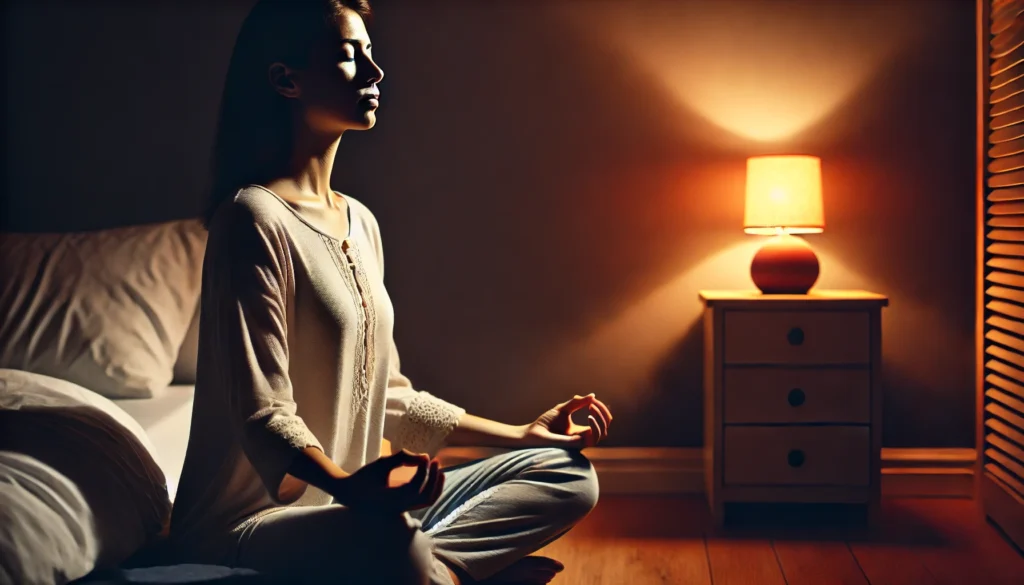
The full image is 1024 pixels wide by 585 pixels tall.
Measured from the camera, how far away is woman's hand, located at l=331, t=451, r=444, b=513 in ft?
3.56

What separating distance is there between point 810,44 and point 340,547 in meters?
2.17

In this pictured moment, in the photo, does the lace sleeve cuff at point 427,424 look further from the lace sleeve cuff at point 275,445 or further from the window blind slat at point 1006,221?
the window blind slat at point 1006,221

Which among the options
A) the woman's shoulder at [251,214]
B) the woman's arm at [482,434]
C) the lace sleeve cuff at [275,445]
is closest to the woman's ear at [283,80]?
→ the woman's shoulder at [251,214]

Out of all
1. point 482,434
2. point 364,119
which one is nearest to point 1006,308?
point 482,434

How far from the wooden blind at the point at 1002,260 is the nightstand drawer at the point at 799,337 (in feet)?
1.05

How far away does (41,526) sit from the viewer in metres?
1.18

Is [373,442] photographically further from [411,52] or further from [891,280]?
[891,280]

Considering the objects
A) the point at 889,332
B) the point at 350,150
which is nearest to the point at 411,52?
the point at 350,150

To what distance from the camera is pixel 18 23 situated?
2.78 m

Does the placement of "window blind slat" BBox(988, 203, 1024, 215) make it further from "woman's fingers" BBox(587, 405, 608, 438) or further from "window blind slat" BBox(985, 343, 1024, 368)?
"woman's fingers" BBox(587, 405, 608, 438)

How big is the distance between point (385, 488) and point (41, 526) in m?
0.44

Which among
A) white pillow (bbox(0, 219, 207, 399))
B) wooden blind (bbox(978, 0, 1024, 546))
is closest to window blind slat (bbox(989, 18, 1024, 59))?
wooden blind (bbox(978, 0, 1024, 546))

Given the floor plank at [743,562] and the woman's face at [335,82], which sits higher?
the woman's face at [335,82]

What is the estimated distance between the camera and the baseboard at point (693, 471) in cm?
276
